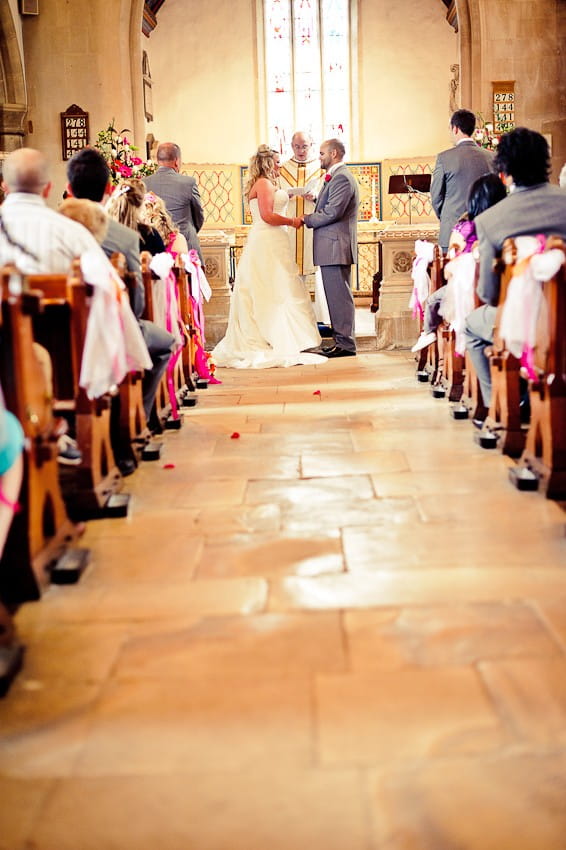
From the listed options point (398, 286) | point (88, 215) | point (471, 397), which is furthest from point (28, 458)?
point (398, 286)

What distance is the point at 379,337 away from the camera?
866cm

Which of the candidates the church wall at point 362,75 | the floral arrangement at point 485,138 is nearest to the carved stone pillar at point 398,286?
the floral arrangement at point 485,138

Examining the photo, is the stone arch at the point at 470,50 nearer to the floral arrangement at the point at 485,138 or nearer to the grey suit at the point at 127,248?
the floral arrangement at the point at 485,138

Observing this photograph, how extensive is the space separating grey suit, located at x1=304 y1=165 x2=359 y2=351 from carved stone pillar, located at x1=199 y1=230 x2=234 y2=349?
125cm

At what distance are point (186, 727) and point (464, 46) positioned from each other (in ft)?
34.5

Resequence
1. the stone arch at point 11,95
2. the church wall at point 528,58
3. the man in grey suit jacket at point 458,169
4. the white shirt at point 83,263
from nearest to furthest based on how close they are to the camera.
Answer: the white shirt at point 83,263 → the man in grey suit jacket at point 458,169 → the stone arch at point 11,95 → the church wall at point 528,58

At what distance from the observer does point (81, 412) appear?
3.28 meters

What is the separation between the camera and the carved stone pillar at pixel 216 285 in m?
8.90

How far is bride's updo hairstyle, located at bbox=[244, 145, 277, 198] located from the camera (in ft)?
25.2

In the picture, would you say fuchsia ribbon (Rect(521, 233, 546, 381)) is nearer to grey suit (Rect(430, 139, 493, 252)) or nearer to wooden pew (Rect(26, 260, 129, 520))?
wooden pew (Rect(26, 260, 129, 520))

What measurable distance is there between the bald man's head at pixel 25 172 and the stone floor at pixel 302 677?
3.85 feet

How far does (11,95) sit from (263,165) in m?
4.16

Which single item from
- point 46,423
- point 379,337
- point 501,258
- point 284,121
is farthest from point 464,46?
point 46,423

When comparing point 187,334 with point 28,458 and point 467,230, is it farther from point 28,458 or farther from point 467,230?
point 28,458
